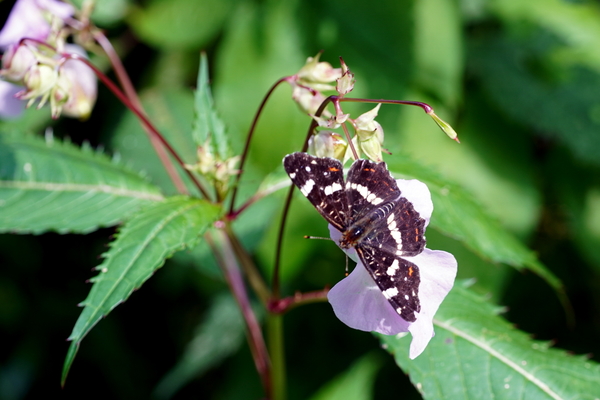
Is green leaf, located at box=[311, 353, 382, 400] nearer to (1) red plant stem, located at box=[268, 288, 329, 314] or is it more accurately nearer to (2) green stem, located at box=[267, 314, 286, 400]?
(2) green stem, located at box=[267, 314, 286, 400]

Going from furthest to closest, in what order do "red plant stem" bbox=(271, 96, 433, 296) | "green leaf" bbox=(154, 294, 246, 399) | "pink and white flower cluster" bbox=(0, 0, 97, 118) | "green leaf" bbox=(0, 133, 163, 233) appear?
"green leaf" bbox=(154, 294, 246, 399), "green leaf" bbox=(0, 133, 163, 233), "pink and white flower cluster" bbox=(0, 0, 97, 118), "red plant stem" bbox=(271, 96, 433, 296)

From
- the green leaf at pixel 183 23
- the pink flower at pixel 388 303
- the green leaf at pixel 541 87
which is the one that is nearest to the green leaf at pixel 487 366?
the pink flower at pixel 388 303

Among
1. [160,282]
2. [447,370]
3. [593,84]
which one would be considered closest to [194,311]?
[160,282]

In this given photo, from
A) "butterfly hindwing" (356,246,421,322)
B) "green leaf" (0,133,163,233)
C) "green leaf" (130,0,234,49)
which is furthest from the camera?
"green leaf" (130,0,234,49)

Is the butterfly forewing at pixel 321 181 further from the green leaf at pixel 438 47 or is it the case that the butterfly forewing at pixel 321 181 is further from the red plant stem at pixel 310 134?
the green leaf at pixel 438 47

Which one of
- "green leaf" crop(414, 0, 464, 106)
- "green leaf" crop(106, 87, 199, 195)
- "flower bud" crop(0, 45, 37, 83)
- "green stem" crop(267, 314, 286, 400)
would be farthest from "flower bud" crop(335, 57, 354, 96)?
"green leaf" crop(414, 0, 464, 106)

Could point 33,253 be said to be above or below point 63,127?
below

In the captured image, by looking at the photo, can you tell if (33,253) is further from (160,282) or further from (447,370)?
(447,370)
